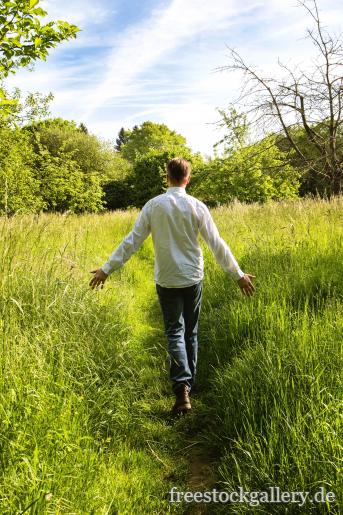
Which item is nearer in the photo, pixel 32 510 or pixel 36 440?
pixel 32 510

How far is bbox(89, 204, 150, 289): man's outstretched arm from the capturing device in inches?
131

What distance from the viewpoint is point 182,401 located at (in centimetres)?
312

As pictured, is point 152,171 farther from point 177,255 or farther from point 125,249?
point 177,255

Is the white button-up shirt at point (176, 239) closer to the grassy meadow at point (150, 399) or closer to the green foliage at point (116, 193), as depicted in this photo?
the grassy meadow at point (150, 399)

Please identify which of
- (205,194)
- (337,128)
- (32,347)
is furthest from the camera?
(205,194)

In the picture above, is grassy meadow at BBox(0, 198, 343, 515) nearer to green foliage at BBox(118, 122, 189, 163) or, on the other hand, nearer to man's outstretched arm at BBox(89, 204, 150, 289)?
man's outstretched arm at BBox(89, 204, 150, 289)

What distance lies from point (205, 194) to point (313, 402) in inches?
650

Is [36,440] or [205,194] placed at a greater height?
[205,194]

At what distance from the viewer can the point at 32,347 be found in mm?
2576

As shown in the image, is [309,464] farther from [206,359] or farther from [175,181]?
[175,181]


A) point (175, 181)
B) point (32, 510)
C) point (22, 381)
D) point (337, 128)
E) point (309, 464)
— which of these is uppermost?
point (337, 128)

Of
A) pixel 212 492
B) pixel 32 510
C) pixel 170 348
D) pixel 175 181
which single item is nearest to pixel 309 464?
pixel 212 492

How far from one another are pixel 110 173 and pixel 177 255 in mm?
31052

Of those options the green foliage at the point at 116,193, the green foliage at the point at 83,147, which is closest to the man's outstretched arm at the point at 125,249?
the green foliage at the point at 116,193
